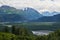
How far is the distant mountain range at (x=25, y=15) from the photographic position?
4734 mm

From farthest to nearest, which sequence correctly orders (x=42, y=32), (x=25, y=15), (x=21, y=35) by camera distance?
1. (x=25, y=15)
2. (x=42, y=32)
3. (x=21, y=35)

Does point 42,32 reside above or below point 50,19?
below

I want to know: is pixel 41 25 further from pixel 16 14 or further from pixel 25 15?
pixel 16 14

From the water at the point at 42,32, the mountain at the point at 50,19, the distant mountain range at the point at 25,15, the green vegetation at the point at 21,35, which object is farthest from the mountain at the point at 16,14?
the water at the point at 42,32

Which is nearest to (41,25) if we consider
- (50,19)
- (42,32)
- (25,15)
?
(42,32)

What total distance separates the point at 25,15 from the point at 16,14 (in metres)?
0.23

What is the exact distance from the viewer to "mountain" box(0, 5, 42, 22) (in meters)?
4.73

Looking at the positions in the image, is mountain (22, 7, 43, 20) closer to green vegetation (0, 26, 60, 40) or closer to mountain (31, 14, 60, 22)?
mountain (31, 14, 60, 22)

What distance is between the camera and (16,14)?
476 centimetres

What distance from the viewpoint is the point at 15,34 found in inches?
174

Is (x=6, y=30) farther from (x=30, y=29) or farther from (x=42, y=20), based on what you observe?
(x=42, y=20)

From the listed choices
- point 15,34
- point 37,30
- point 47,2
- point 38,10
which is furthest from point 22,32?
point 47,2

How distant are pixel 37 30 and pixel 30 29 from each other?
0.59ft

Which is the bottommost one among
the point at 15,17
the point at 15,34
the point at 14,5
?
the point at 15,34
